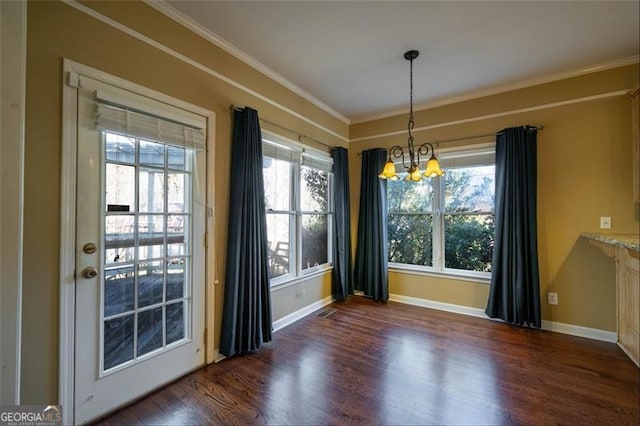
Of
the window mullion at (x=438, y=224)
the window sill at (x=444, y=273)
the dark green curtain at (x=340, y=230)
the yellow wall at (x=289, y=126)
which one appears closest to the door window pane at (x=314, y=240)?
the dark green curtain at (x=340, y=230)

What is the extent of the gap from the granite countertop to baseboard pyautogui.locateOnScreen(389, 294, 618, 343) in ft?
3.33

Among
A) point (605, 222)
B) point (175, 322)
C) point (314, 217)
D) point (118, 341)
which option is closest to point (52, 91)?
point (118, 341)

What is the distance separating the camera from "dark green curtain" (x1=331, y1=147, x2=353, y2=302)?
407cm

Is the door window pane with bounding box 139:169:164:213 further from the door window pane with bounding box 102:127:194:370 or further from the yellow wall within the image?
the yellow wall

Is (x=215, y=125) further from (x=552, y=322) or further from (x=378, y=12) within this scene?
(x=552, y=322)

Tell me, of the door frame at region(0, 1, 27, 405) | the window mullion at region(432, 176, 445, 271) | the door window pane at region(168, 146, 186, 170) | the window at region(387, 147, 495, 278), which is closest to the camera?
the door frame at region(0, 1, 27, 405)

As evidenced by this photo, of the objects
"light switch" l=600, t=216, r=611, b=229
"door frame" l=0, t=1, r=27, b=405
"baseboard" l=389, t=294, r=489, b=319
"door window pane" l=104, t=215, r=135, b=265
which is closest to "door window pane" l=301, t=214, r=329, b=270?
"baseboard" l=389, t=294, r=489, b=319

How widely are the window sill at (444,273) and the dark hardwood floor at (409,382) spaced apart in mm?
642

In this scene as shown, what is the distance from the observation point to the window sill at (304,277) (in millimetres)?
3205

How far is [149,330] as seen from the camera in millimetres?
2049

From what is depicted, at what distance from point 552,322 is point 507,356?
42.1 inches

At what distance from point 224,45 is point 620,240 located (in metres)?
3.77

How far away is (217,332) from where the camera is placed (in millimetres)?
2504

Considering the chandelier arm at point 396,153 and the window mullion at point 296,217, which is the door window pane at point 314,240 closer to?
the window mullion at point 296,217
